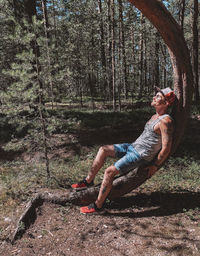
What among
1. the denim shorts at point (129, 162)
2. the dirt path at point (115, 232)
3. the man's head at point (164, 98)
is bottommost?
the dirt path at point (115, 232)

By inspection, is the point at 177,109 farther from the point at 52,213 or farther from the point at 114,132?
the point at 114,132

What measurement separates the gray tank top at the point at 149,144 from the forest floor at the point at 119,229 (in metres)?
1.13

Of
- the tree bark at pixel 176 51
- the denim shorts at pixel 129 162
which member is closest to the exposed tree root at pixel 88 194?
the denim shorts at pixel 129 162

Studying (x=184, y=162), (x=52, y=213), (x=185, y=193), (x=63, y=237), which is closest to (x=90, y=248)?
(x=63, y=237)

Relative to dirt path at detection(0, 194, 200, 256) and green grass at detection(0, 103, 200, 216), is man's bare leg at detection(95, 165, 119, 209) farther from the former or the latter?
green grass at detection(0, 103, 200, 216)

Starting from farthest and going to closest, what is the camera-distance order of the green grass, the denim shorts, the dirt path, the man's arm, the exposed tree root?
1. the green grass
2. the exposed tree root
3. the denim shorts
4. the man's arm
5. the dirt path

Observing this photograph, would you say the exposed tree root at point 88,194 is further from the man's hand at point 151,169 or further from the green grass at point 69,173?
the green grass at point 69,173

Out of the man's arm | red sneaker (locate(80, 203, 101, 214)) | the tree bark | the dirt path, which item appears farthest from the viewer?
red sneaker (locate(80, 203, 101, 214))

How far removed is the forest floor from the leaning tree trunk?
0.18m

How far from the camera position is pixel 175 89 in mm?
3900

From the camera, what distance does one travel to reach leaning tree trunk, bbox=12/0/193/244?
354cm

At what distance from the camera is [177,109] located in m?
3.84

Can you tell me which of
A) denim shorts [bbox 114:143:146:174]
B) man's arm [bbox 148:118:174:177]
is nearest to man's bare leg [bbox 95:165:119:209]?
denim shorts [bbox 114:143:146:174]

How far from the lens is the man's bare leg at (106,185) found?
3.70 meters
